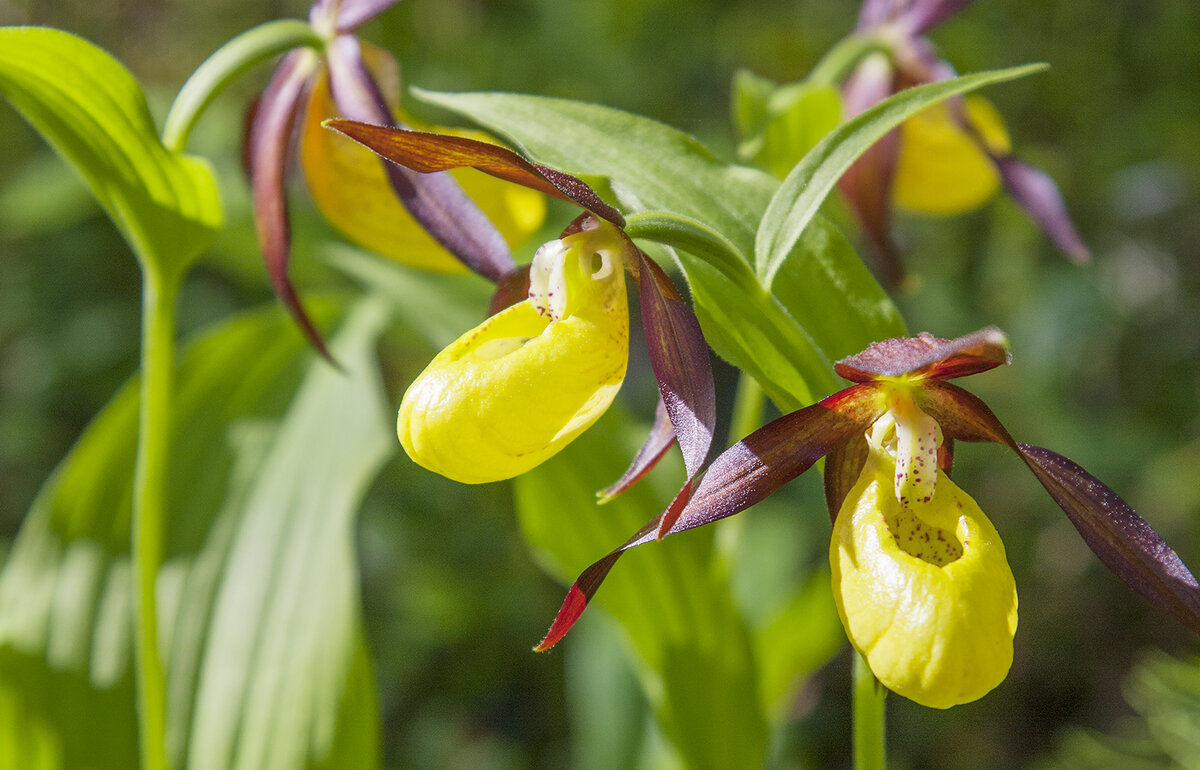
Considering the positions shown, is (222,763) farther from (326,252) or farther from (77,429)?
(77,429)

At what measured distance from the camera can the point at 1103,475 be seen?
1.58 metres

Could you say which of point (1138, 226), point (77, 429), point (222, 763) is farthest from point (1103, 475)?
point (77, 429)

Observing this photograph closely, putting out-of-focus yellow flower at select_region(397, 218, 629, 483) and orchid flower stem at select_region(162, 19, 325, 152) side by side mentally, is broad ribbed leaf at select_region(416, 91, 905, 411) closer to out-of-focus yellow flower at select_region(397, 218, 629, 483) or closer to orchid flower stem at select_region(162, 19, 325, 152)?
out-of-focus yellow flower at select_region(397, 218, 629, 483)

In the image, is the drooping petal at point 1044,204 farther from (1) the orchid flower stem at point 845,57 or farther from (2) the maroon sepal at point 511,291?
(2) the maroon sepal at point 511,291

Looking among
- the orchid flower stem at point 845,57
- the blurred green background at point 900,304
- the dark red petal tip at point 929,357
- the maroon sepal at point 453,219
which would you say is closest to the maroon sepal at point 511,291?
the maroon sepal at point 453,219

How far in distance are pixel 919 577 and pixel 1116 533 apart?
0.12m

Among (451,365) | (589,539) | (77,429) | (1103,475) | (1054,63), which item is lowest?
Result: (1103,475)

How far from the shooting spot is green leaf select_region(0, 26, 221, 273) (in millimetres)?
621

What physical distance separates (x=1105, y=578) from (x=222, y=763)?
5.67 ft

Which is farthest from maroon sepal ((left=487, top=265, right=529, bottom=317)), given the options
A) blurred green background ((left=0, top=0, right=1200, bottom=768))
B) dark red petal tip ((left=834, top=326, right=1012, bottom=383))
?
blurred green background ((left=0, top=0, right=1200, bottom=768))

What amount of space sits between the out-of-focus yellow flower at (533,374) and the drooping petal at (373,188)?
16 cm

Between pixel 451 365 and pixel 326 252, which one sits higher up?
pixel 451 365

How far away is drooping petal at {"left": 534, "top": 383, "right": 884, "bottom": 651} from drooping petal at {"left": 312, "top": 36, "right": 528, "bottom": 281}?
1.03 feet

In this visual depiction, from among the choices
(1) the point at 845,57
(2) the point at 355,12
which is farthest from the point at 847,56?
(2) the point at 355,12
